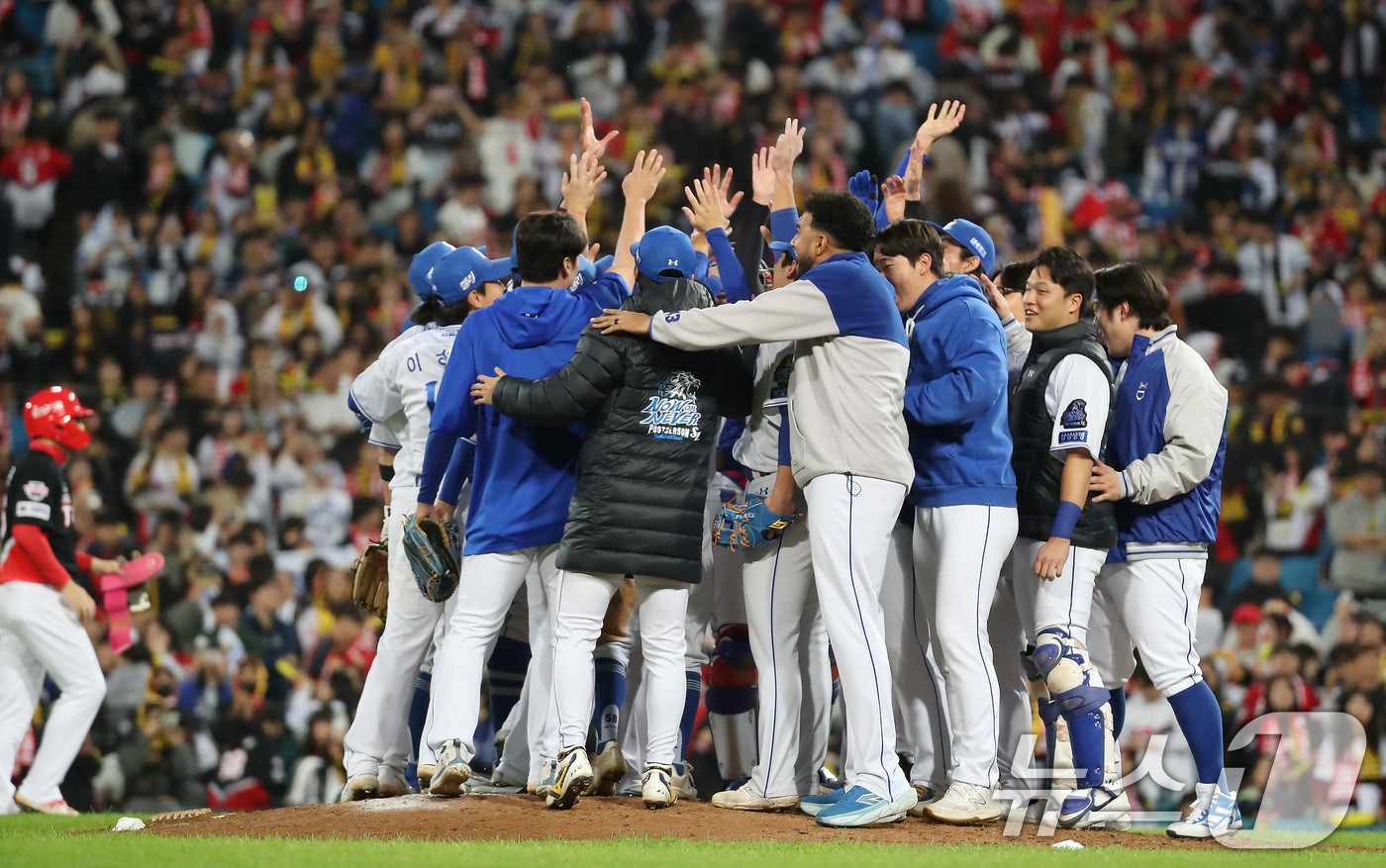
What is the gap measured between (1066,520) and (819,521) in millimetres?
1005

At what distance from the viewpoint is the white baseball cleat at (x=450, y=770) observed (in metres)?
5.63

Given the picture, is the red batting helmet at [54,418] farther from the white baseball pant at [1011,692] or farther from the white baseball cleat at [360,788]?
the white baseball pant at [1011,692]

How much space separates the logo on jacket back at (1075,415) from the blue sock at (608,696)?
7.09ft

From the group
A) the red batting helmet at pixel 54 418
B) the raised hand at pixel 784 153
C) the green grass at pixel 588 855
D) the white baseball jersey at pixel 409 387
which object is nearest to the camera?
the green grass at pixel 588 855

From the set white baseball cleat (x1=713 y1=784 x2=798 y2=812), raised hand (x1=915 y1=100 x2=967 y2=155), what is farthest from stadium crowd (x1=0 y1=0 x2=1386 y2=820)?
raised hand (x1=915 y1=100 x2=967 y2=155)

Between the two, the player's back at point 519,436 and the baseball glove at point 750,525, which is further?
the player's back at point 519,436

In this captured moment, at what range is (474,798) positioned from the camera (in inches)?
233

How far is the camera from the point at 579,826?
5293mm

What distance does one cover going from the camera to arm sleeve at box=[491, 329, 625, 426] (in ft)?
18.6

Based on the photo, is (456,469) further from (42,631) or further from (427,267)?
(42,631)

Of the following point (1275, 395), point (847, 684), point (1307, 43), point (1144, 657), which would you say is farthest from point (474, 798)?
point (1307, 43)

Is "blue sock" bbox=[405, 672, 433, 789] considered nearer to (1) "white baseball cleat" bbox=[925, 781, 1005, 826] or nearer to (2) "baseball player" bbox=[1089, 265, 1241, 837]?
(1) "white baseball cleat" bbox=[925, 781, 1005, 826]

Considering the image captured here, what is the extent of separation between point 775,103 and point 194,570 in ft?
27.9

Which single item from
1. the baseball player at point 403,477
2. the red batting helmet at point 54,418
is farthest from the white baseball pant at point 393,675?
the red batting helmet at point 54,418
